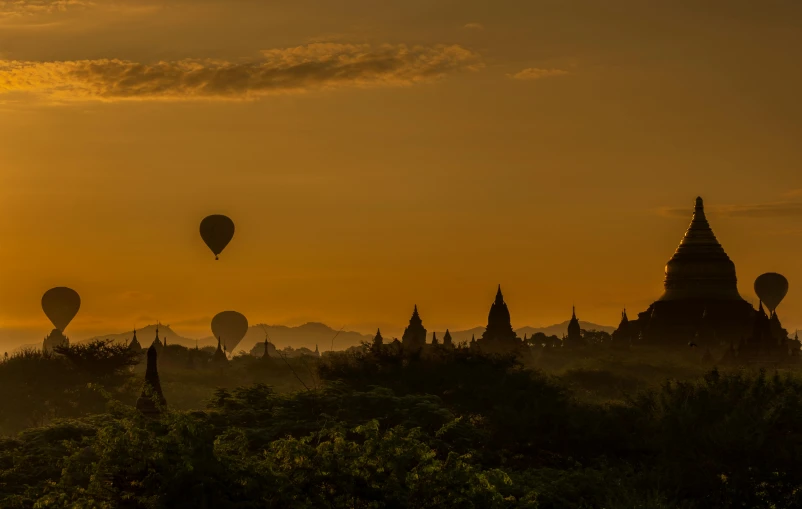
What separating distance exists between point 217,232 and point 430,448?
10831 cm

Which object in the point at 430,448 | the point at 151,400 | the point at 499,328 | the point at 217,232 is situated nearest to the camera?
the point at 151,400

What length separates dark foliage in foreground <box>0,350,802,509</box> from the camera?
3706cm

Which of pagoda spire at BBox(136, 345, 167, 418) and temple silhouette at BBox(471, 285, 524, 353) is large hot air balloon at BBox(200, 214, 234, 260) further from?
pagoda spire at BBox(136, 345, 167, 418)

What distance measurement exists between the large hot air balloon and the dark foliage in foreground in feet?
254

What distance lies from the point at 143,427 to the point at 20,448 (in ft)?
77.1

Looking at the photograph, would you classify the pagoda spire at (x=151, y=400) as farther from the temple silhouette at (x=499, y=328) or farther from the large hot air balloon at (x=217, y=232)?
the temple silhouette at (x=499, y=328)

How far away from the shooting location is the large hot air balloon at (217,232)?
6314 inches

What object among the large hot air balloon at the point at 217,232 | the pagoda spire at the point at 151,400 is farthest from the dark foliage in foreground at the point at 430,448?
the large hot air balloon at the point at 217,232

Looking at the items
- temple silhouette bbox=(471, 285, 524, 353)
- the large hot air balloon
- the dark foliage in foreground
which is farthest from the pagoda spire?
temple silhouette bbox=(471, 285, 524, 353)

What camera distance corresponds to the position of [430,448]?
2206 inches

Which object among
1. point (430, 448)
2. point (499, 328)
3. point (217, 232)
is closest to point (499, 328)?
point (499, 328)

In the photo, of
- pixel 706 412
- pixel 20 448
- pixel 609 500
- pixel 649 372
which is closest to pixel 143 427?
pixel 609 500

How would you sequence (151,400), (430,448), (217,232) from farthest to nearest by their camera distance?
(217,232) → (430,448) → (151,400)

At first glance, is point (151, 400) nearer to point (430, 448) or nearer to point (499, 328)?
point (430, 448)
